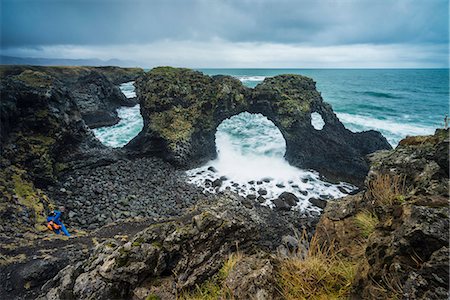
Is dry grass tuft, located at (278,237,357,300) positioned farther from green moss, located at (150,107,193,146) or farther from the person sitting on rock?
green moss, located at (150,107,193,146)

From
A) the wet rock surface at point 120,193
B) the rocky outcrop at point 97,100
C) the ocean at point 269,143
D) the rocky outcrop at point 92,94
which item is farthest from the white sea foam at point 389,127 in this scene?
the rocky outcrop at point 92,94

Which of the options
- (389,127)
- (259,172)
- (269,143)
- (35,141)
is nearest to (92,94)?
(35,141)

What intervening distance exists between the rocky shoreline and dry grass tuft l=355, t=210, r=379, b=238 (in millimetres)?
115

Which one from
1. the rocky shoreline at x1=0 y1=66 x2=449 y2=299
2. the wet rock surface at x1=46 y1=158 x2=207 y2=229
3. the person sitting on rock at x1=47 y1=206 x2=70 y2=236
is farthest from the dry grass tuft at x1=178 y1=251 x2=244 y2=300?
the wet rock surface at x1=46 y1=158 x2=207 y2=229

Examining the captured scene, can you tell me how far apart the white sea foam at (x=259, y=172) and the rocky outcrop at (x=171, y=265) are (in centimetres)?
1350

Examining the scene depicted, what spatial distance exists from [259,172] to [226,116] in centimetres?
722

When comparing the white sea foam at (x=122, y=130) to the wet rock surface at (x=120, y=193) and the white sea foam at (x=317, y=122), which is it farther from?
the white sea foam at (x=317, y=122)

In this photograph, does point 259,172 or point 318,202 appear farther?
point 259,172

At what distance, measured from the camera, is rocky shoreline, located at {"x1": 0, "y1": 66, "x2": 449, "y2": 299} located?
3.67 metres

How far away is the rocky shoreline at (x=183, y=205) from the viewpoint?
3674mm

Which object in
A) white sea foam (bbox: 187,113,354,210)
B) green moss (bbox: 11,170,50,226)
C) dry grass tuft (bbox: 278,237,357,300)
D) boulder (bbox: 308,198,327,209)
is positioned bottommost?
boulder (bbox: 308,198,327,209)

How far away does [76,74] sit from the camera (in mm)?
57906

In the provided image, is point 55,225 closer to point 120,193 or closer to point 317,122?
point 120,193

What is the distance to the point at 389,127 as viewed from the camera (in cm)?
3978
